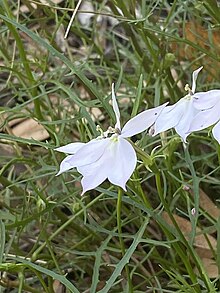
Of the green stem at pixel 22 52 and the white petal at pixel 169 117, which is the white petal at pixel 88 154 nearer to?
the white petal at pixel 169 117

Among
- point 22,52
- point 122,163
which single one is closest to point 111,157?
point 122,163

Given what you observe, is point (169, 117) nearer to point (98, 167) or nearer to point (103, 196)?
point (98, 167)

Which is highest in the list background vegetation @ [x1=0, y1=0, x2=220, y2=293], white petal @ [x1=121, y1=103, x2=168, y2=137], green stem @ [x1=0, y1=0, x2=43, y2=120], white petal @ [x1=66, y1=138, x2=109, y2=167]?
white petal @ [x1=121, y1=103, x2=168, y2=137]

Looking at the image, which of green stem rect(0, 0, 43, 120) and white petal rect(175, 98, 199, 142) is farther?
green stem rect(0, 0, 43, 120)

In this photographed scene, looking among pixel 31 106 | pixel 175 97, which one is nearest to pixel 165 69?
pixel 175 97

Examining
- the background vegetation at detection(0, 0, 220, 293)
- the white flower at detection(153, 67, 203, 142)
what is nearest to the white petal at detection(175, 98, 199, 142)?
the white flower at detection(153, 67, 203, 142)

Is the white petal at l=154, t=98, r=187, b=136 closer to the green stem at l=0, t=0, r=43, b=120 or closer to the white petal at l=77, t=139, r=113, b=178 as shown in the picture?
the white petal at l=77, t=139, r=113, b=178
